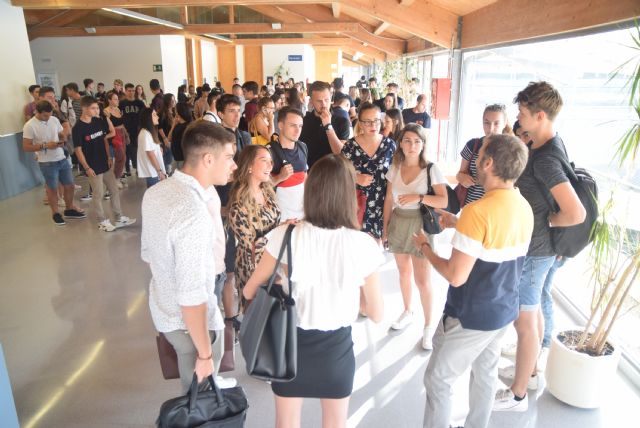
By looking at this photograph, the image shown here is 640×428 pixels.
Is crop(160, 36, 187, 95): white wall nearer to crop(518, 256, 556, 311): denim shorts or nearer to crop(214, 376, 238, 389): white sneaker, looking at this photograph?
crop(214, 376, 238, 389): white sneaker

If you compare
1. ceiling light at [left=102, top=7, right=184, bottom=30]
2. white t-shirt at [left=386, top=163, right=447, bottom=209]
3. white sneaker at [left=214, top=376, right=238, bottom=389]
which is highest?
ceiling light at [left=102, top=7, right=184, bottom=30]

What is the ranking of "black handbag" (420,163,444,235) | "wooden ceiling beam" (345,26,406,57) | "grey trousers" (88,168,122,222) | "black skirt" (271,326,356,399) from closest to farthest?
"black skirt" (271,326,356,399) < "black handbag" (420,163,444,235) < "grey trousers" (88,168,122,222) < "wooden ceiling beam" (345,26,406,57)

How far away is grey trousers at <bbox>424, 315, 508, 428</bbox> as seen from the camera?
6.59ft

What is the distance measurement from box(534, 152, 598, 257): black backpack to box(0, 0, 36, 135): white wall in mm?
8330

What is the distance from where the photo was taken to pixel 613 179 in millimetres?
2914

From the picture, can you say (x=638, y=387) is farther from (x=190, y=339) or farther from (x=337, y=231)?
(x=190, y=339)

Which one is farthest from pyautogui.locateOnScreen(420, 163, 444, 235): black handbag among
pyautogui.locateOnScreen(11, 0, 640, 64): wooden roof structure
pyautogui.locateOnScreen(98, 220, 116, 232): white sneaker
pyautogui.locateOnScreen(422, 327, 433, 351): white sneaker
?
pyautogui.locateOnScreen(98, 220, 116, 232): white sneaker

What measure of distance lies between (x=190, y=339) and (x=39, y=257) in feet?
13.7

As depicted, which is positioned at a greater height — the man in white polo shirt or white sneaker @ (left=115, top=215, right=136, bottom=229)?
the man in white polo shirt

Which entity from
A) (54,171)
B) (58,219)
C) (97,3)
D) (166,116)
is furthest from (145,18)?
(58,219)

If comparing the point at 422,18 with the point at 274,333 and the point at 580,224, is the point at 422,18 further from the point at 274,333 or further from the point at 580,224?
the point at 274,333

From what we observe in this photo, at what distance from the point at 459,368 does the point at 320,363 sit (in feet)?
2.28

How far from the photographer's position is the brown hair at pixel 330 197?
166cm

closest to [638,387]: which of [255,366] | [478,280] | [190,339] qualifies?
[478,280]
